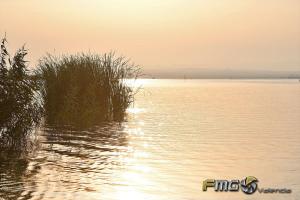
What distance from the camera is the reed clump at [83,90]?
29.5 m

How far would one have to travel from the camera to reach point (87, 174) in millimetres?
16469

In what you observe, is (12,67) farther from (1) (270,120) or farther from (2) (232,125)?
(1) (270,120)

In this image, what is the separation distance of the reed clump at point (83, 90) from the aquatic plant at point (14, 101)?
6.83 m

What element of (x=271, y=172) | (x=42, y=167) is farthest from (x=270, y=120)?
(x=42, y=167)

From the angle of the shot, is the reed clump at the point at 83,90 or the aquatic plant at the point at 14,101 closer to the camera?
the aquatic plant at the point at 14,101

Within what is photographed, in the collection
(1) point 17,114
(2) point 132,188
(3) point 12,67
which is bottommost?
(2) point 132,188

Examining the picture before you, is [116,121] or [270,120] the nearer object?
[116,121]

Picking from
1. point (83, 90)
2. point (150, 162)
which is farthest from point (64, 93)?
point (150, 162)

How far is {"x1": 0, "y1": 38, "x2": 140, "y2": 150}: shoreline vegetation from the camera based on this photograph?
66.6 ft

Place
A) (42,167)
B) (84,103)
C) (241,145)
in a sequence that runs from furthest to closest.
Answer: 1. (84,103)
2. (241,145)
3. (42,167)

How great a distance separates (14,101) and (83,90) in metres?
11.2

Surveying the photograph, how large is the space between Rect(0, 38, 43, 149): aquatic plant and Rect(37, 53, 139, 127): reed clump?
683 centimetres

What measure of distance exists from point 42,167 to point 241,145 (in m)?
9.72

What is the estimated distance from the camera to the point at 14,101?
65.4ft
